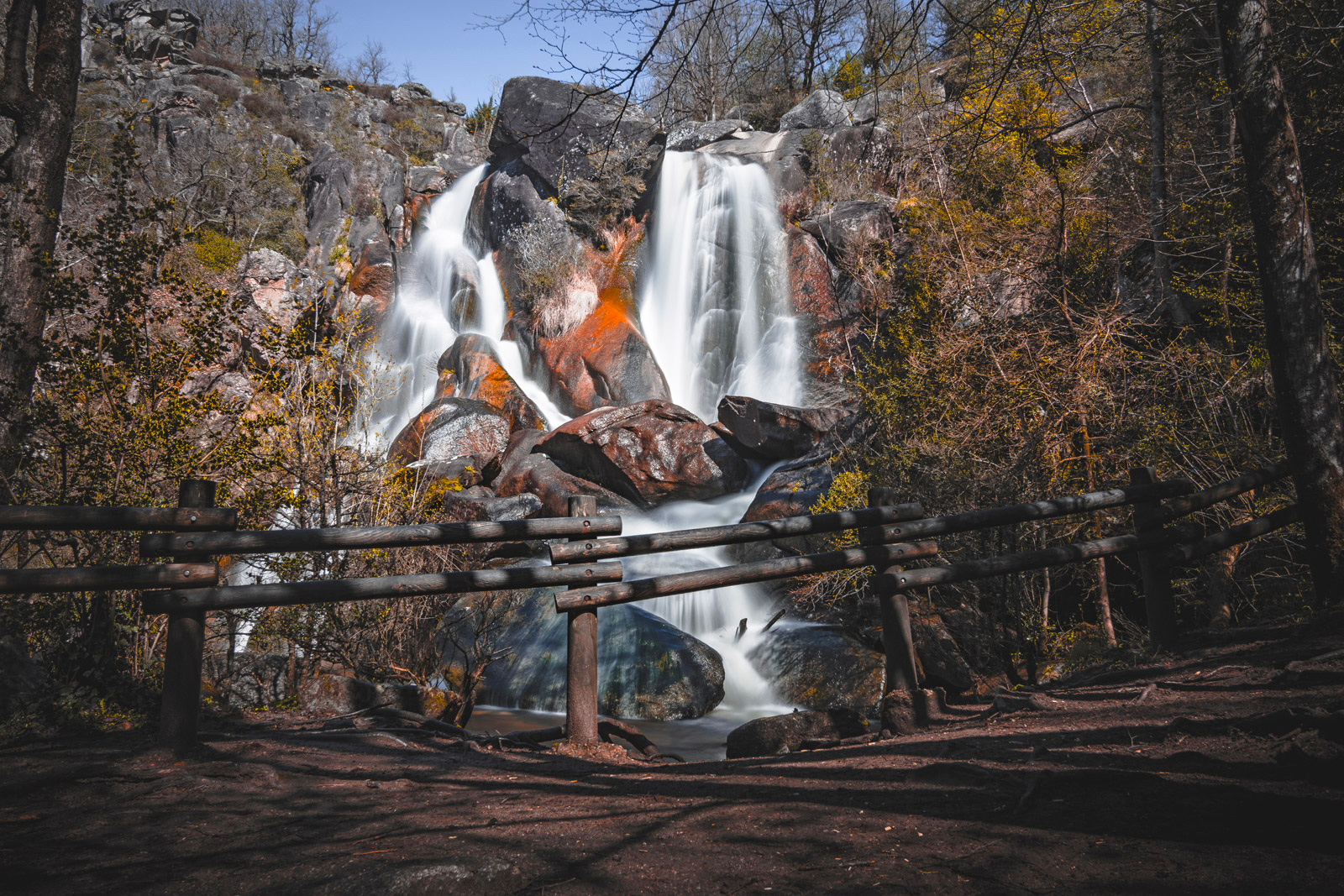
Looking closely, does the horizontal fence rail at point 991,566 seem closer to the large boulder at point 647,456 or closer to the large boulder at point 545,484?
the large boulder at point 545,484

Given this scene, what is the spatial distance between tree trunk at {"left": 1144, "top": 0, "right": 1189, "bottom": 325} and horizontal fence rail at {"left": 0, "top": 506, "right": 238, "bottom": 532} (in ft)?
31.6

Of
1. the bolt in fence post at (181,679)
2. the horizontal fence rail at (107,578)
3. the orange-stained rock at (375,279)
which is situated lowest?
the bolt in fence post at (181,679)

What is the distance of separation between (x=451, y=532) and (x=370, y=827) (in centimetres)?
147

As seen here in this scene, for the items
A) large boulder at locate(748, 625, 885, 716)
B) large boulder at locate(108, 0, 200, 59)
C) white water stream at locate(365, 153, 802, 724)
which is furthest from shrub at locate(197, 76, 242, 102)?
large boulder at locate(748, 625, 885, 716)

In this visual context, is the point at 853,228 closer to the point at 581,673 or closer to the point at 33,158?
the point at 33,158

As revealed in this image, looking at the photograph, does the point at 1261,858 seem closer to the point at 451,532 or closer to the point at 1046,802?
the point at 1046,802

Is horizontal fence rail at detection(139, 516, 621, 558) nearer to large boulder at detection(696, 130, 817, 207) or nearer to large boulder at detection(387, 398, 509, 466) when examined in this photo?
large boulder at detection(387, 398, 509, 466)

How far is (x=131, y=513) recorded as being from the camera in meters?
3.40

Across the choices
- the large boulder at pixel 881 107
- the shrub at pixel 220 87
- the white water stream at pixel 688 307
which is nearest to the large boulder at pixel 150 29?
the shrub at pixel 220 87

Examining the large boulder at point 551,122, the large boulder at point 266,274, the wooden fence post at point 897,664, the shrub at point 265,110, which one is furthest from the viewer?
the shrub at point 265,110

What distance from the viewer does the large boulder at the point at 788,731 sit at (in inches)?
181

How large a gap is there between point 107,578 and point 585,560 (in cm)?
218

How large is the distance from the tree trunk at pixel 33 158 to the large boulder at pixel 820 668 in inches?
285

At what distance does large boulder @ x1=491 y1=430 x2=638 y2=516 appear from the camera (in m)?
13.3
